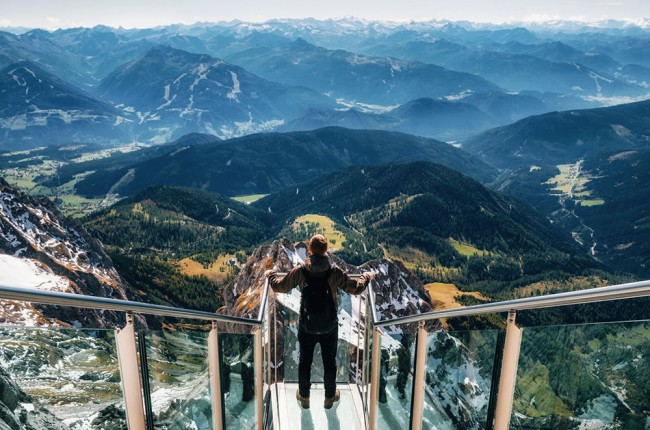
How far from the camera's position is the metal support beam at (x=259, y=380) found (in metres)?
7.80

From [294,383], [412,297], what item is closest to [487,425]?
[294,383]

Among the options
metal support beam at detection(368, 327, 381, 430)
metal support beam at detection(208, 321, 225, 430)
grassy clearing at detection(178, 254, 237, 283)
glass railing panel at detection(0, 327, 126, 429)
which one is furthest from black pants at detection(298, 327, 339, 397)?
grassy clearing at detection(178, 254, 237, 283)

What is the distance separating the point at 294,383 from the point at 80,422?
7310 millimetres

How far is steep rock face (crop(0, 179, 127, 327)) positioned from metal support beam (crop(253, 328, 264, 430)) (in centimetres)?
9236

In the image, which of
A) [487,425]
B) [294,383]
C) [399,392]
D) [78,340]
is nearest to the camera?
[78,340]

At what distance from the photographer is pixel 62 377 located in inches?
146

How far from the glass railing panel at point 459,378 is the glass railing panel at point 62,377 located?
3.45 meters

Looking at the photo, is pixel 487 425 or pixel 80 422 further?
pixel 487 425

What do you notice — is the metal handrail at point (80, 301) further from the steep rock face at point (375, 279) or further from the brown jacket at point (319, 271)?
the steep rock face at point (375, 279)


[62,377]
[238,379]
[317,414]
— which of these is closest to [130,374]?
[62,377]

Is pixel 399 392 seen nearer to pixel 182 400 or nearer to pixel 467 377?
pixel 467 377

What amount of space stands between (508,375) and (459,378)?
82 centimetres

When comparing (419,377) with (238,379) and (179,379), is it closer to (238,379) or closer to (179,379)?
(238,379)

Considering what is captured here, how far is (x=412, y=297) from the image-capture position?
11312 centimetres
